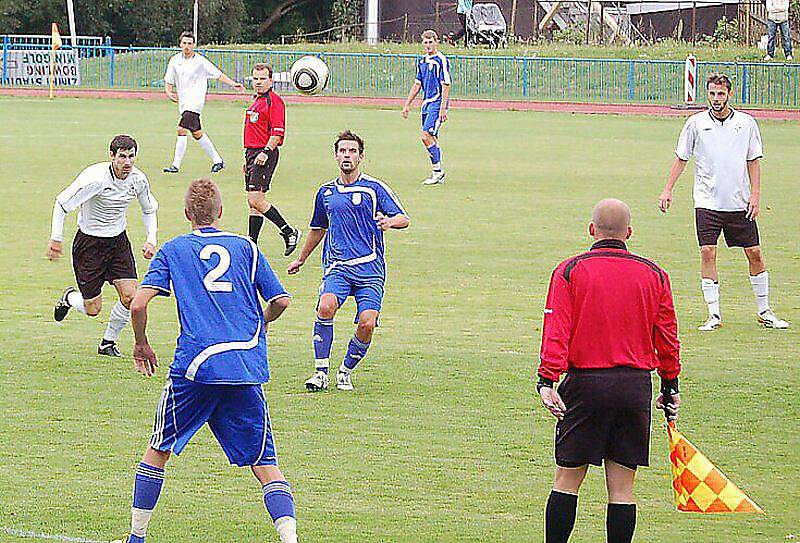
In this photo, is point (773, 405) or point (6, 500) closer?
point (6, 500)

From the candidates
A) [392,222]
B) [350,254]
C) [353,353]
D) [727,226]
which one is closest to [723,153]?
[727,226]

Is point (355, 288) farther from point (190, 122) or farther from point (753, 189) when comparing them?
point (190, 122)

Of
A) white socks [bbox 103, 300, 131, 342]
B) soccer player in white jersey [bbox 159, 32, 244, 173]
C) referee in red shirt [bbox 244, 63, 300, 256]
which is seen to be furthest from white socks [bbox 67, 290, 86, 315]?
soccer player in white jersey [bbox 159, 32, 244, 173]

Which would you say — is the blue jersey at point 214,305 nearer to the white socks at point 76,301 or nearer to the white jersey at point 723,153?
the white socks at point 76,301

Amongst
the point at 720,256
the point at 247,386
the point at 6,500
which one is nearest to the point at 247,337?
the point at 247,386

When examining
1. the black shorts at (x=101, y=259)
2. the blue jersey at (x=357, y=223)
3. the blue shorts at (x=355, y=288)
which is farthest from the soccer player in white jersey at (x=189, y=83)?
the blue shorts at (x=355, y=288)

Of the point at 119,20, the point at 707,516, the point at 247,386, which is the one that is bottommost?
the point at 707,516

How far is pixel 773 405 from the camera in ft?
30.5

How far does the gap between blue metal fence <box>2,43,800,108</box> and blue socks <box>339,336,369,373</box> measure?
3519 centimetres

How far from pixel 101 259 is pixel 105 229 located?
0.83 ft

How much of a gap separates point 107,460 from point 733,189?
20.1 feet

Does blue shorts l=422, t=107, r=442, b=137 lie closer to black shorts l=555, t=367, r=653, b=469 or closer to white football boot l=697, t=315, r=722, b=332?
white football boot l=697, t=315, r=722, b=332

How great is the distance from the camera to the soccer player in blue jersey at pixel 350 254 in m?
9.50

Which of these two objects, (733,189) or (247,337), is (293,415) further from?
(733,189)
